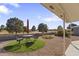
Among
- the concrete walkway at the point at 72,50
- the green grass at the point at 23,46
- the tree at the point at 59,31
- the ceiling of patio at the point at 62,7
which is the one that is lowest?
the concrete walkway at the point at 72,50

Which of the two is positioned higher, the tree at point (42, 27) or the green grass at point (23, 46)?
the tree at point (42, 27)

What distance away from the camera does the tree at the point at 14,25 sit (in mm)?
3158

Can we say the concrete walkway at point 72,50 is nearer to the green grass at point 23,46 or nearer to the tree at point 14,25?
the green grass at point 23,46

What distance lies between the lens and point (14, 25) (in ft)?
10.4

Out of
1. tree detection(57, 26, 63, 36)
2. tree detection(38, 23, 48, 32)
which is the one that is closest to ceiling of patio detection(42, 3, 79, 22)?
tree detection(57, 26, 63, 36)

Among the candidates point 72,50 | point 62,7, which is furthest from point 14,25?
point 72,50

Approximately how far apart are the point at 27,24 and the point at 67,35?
1.35 meters

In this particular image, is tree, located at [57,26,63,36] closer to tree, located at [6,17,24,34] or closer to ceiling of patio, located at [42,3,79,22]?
ceiling of patio, located at [42,3,79,22]

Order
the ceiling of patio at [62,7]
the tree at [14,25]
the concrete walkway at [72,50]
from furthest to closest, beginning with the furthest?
the concrete walkway at [72,50]
the tree at [14,25]
the ceiling of patio at [62,7]

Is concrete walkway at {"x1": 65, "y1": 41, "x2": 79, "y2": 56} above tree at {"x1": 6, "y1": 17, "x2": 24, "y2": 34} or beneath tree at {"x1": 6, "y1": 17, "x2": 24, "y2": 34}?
beneath

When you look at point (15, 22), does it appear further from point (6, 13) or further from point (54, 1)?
point (54, 1)

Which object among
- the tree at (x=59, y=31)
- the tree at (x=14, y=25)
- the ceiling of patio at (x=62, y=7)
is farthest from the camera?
the tree at (x=59, y=31)

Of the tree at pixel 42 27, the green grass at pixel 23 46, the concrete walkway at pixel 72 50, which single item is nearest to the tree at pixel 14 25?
the green grass at pixel 23 46

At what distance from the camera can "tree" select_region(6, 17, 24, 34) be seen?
3158 mm
